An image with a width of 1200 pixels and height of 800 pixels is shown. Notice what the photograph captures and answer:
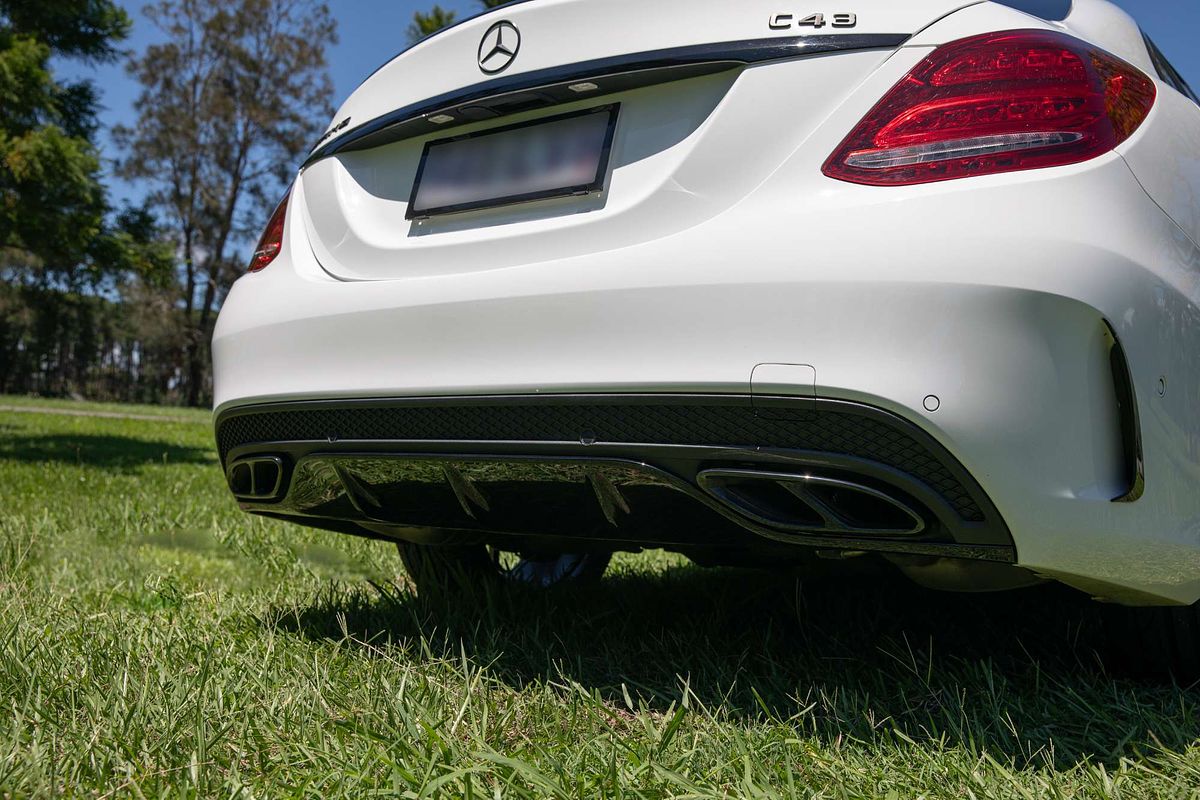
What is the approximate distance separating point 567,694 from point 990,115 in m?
1.30

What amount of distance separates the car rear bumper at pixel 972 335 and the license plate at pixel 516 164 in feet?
0.69

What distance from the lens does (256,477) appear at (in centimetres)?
219

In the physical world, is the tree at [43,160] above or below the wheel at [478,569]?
above

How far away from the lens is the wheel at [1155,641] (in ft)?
6.14

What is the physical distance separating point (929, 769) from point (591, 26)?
1.39m

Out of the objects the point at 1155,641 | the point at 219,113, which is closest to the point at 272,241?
the point at 1155,641

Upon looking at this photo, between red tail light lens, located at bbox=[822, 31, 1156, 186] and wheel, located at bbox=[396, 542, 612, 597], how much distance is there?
1.54 m

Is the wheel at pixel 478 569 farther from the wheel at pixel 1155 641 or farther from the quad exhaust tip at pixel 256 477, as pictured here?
the wheel at pixel 1155 641

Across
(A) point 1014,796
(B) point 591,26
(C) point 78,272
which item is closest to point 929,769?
(A) point 1014,796

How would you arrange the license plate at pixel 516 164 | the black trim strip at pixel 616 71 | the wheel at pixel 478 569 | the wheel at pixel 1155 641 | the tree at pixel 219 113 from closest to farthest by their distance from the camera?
the black trim strip at pixel 616 71, the license plate at pixel 516 164, the wheel at pixel 1155 641, the wheel at pixel 478 569, the tree at pixel 219 113

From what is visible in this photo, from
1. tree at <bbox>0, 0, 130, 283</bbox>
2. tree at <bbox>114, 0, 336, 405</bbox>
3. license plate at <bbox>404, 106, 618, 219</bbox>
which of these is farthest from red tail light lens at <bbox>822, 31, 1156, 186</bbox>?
tree at <bbox>114, 0, 336, 405</bbox>

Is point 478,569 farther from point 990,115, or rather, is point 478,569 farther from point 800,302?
point 990,115

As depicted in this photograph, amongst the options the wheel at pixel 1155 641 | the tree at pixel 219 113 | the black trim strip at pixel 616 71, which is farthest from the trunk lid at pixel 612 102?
the tree at pixel 219 113

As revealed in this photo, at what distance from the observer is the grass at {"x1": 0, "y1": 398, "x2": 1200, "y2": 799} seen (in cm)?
146
